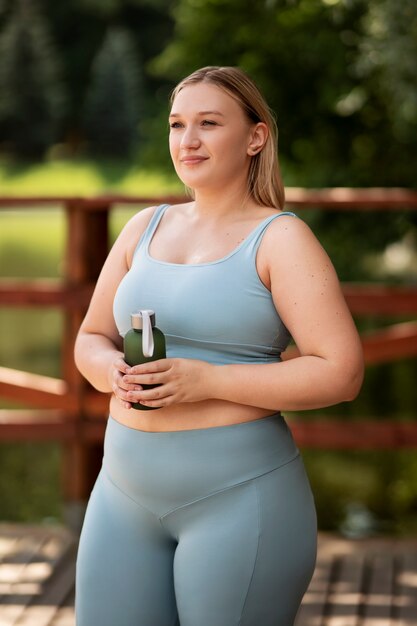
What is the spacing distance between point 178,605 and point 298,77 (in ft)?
26.6

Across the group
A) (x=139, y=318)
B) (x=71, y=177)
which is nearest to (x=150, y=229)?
(x=139, y=318)

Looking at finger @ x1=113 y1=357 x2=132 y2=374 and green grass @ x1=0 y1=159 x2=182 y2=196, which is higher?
green grass @ x1=0 y1=159 x2=182 y2=196

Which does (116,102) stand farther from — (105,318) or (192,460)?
(192,460)

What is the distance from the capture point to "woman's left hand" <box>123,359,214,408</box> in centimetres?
184

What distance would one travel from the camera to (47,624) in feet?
10.8

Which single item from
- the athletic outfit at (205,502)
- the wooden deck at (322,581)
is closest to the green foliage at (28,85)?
the wooden deck at (322,581)

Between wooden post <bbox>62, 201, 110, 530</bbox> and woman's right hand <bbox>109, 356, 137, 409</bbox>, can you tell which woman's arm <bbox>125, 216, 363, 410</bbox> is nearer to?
woman's right hand <bbox>109, 356, 137, 409</bbox>

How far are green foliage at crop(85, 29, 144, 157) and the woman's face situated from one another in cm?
3759

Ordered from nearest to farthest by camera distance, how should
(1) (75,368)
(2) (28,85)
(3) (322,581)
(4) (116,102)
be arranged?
(3) (322,581) < (1) (75,368) < (4) (116,102) < (2) (28,85)

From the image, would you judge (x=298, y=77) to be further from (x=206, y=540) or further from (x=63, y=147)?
(x=63, y=147)

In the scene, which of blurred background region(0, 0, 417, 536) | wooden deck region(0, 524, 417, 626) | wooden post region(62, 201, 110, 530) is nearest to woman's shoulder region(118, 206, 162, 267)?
wooden deck region(0, 524, 417, 626)

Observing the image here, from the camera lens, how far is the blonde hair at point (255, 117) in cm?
199

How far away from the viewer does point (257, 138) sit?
203cm

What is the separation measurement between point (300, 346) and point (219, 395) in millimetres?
155
